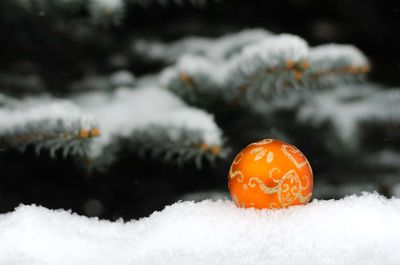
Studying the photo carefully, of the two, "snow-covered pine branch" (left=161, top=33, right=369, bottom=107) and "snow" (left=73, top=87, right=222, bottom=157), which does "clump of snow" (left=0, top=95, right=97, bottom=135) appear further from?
"snow-covered pine branch" (left=161, top=33, right=369, bottom=107)

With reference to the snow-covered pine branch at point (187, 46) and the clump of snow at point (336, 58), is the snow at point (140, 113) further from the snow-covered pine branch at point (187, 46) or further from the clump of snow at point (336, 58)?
the clump of snow at point (336, 58)

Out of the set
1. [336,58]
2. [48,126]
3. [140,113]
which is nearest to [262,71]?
[336,58]

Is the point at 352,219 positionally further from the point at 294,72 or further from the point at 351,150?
the point at 351,150

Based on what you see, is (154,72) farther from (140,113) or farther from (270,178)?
(270,178)

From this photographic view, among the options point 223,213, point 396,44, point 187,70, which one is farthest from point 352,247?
point 396,44

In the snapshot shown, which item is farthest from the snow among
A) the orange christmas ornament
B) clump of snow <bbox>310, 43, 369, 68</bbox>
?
clump of snow <bbox>310, 43, 369, 68</bbox>
